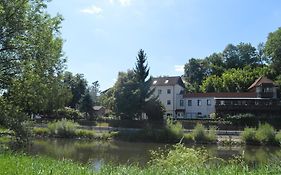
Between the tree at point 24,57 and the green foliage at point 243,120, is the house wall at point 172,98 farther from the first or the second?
the tree at point 24,57

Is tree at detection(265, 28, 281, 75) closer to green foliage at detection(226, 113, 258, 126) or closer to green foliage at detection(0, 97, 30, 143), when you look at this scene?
green foliage at detection(226, 113, 258, 126)

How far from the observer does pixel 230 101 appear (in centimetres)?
6469

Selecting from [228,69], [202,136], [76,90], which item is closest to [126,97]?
[202,136]

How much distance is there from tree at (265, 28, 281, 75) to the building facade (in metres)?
5.67

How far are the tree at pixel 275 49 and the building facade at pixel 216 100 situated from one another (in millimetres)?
5670

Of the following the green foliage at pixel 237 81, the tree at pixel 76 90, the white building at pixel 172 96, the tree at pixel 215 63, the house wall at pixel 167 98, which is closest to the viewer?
the white building at pixel 172 96

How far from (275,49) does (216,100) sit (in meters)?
17.3

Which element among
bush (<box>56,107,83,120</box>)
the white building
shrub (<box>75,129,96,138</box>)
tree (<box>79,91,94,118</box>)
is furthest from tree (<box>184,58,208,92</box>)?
shrub (<box>75,129,96,138</box>)

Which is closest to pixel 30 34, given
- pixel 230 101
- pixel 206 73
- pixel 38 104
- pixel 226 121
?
pixel 38 104

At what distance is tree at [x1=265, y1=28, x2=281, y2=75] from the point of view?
7400cm

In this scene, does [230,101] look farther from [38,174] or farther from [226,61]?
[38,174]

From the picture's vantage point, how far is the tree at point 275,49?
74.0m

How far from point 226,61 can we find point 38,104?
8687cm

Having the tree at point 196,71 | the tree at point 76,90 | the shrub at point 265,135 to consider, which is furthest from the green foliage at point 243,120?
the tree at point 196,71
